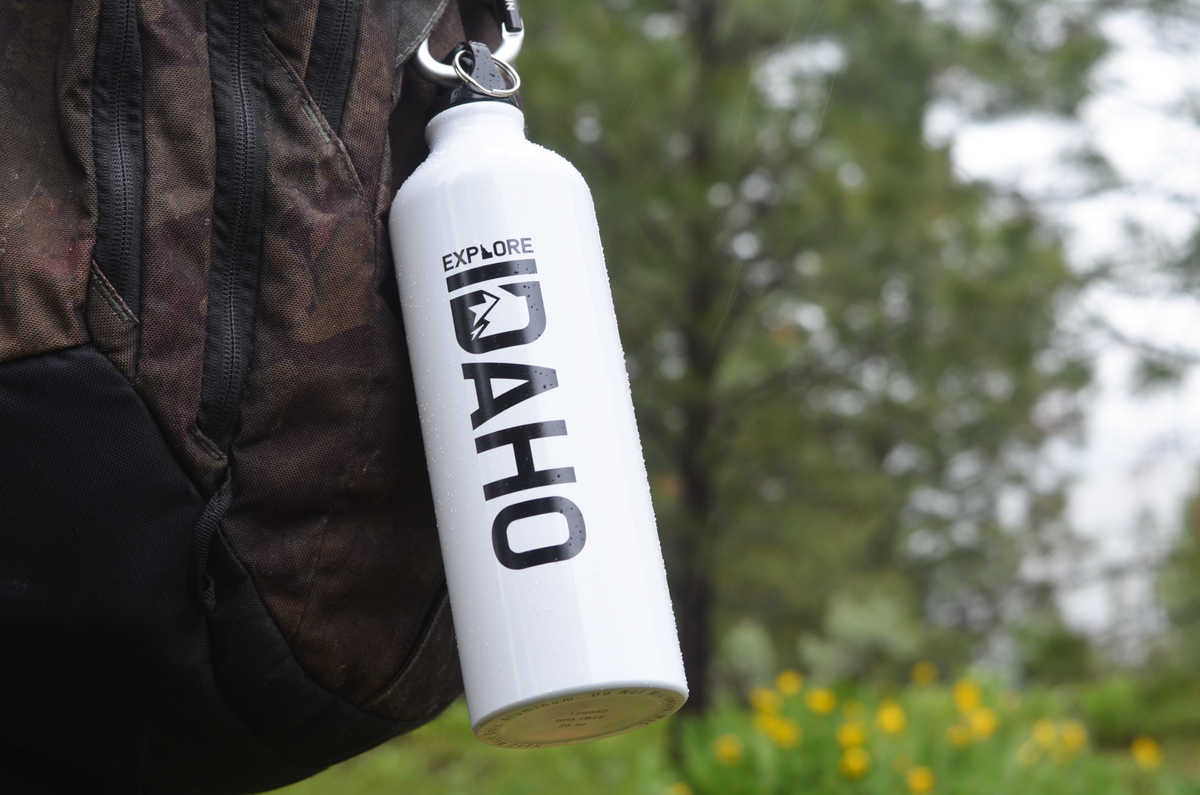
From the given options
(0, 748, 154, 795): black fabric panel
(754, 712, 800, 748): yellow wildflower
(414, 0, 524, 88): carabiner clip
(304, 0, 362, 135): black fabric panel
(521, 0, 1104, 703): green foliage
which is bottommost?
(754, 712, 800, 748): yellow wildflower

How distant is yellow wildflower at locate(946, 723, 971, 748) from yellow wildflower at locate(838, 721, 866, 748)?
298 millimetres

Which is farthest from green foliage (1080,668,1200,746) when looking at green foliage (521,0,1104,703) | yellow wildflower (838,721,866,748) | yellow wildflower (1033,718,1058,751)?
yellow wildflower (838,721,866,748)

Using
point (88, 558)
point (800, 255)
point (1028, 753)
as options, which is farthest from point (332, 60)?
point (1028, 753)

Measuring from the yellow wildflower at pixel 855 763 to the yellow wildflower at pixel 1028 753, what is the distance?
0.63m

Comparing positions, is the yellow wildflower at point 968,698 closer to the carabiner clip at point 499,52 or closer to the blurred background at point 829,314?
the blurred background at point 829,314

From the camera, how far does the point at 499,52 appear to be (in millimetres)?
1086

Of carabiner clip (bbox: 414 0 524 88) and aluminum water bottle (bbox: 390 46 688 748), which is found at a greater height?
carabiner clip (bbox: 414 0 524 88)

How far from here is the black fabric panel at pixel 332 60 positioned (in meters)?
0.92

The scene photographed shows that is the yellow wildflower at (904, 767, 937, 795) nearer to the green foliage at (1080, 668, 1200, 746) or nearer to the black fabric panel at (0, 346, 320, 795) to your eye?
the black fabric panel at (0, 346, 320, 795)

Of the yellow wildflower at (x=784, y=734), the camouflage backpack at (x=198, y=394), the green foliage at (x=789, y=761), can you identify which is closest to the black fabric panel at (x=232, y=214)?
the camouflage backpack at (x=198, y=394)

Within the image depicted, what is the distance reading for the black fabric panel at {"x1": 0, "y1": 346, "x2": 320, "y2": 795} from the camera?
2.59ft

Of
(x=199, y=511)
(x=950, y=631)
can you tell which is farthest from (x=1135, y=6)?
(x=199, y=511)

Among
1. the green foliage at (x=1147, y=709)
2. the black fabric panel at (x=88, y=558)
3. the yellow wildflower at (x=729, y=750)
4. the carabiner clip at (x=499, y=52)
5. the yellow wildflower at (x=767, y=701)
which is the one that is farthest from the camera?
the green foliage at (x=1147, y=709)

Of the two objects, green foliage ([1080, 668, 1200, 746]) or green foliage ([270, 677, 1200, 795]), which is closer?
green foliage ([270, 677, 1200, 795])
